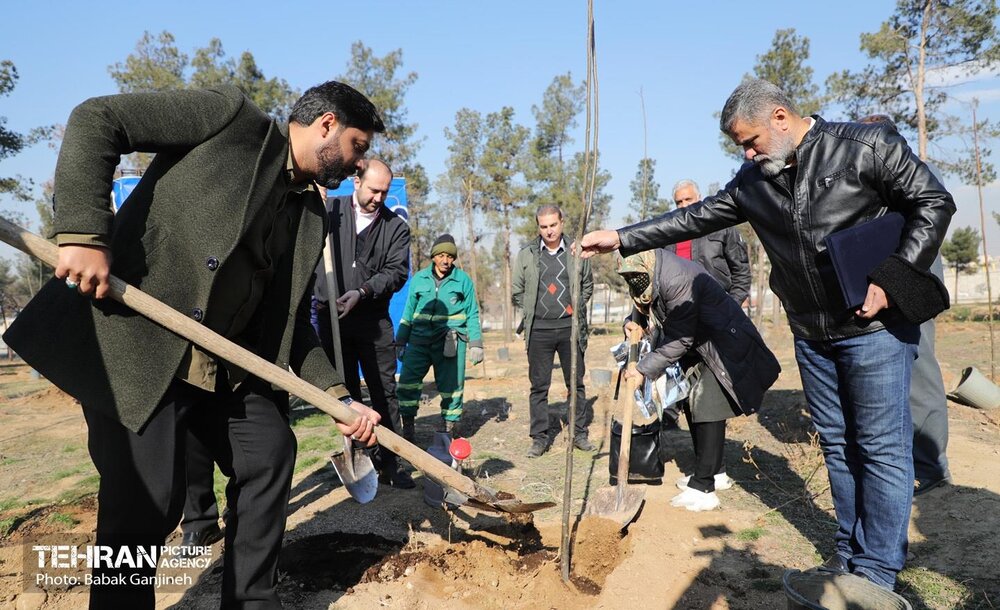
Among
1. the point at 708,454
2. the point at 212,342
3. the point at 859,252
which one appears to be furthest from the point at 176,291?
the point at 708,454

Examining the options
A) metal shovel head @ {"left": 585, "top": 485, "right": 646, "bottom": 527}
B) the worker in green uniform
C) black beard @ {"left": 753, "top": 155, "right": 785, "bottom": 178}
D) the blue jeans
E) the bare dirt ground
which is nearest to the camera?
the blue jeans

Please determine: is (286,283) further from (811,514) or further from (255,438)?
(811,514)

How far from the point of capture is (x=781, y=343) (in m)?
16.2

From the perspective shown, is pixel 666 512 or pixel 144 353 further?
pixel 666 512

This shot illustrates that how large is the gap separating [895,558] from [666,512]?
1.55 m

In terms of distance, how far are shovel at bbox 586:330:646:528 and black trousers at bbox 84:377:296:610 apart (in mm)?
2087

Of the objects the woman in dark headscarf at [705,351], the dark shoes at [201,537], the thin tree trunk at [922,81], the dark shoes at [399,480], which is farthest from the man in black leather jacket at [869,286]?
the thin tree trunk at [922,81]

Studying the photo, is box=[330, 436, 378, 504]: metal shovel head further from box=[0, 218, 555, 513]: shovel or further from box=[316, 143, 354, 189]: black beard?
box=[316, 143, 354, 189]: black beard

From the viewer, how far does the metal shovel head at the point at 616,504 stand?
3777 mm

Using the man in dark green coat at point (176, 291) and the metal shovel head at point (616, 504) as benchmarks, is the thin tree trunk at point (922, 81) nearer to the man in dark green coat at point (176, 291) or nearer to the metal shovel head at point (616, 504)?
the metal shovel head at point (616, 504)

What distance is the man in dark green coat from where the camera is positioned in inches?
75.5

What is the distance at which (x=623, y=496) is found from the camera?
12.8 feet

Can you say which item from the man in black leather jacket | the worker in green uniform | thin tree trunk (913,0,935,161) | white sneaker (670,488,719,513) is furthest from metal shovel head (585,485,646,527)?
thin tree trunk (913,0,935,161)

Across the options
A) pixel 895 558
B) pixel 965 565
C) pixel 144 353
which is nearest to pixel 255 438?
pixel 144 353
